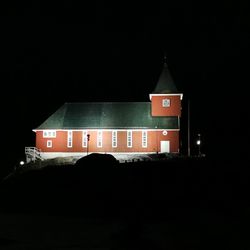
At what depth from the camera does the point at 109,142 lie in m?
50.4

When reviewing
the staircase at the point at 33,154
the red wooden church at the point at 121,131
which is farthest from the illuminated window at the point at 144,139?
the staircase at the point at 33,154

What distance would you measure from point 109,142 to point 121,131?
1663 millimetres

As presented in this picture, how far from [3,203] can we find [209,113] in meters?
62.2

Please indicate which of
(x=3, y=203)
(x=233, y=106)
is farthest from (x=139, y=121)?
(x=233, y=106)

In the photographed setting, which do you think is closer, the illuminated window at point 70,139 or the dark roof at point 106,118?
the dark roof at point 106,118

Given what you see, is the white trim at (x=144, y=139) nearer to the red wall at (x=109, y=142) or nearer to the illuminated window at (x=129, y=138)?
the red wall at (x=109, y=142)

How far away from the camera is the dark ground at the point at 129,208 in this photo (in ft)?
47.3

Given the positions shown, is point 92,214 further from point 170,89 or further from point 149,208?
point 170,89

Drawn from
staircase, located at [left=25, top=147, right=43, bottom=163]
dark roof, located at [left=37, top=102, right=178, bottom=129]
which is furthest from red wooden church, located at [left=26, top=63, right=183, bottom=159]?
staircase, located at [left=25, top=147, right=43, bottom=163]

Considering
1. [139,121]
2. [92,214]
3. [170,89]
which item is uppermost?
[170,89]

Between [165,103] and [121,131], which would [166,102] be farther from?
[121,131]

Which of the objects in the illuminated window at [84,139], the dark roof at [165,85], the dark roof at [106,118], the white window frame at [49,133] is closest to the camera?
the dark roof at [106,118]

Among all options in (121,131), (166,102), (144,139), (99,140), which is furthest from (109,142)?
(166,102)

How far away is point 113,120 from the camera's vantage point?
51.4 m
